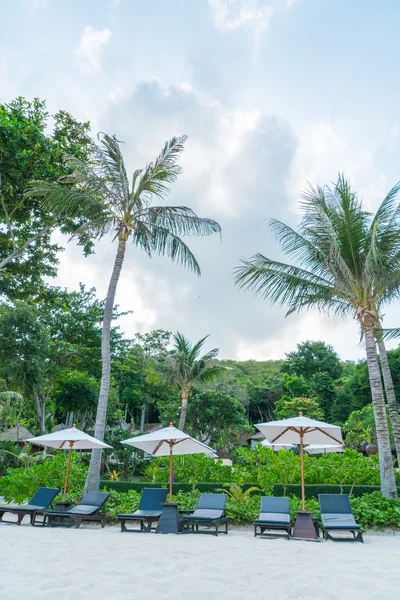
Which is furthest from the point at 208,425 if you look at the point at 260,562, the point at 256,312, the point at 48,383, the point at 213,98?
the point at 260,562

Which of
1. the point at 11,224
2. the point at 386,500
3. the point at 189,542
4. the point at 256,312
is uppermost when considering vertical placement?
the point at 11,224

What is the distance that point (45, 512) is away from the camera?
8.72 meters

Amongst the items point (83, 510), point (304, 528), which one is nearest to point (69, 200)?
point (83, 510)

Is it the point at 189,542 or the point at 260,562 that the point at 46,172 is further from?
the point at 260,562

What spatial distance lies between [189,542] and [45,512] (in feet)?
11.1

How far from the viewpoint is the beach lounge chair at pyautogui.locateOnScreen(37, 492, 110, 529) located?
855cm

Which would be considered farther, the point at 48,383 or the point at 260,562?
the point at 48,383

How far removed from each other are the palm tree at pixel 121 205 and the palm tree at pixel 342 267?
7.85ft

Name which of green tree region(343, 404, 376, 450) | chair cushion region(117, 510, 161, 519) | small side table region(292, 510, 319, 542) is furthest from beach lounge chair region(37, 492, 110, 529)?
green tree region(343, 404, 376, 450)

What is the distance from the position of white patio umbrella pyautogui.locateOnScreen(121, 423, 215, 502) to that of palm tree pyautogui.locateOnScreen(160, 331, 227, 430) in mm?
11840

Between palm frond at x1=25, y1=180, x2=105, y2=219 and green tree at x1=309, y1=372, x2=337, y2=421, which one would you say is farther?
green tree at x1=309, y1=372, x2=337, y2=421

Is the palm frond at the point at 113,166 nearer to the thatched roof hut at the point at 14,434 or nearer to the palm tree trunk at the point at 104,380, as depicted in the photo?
the palm tree trunk at the point at 104,380

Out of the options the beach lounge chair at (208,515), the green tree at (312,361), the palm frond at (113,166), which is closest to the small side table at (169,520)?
the beach lounge chair at (208,515)

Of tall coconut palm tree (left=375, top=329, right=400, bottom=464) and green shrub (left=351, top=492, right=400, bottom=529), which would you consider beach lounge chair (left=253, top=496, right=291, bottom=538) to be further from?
tall coconut palm tree (left=375, top=329, right=400, bottom=464)
